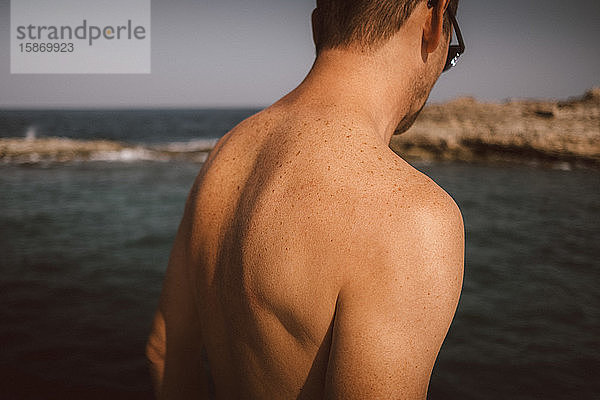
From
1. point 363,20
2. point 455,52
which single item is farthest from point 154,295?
point 363,20

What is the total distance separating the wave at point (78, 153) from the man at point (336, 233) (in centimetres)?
2066

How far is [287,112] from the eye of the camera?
1.08 m

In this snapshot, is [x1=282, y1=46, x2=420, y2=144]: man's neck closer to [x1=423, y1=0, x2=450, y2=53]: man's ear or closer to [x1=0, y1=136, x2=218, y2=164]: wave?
[x1=423, y1=0, x2=450, y2=53]: man's ear

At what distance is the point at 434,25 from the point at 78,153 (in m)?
23.2

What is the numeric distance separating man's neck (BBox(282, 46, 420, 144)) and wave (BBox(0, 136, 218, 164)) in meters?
20.8

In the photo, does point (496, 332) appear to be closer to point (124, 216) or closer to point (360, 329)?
point (360, 329)

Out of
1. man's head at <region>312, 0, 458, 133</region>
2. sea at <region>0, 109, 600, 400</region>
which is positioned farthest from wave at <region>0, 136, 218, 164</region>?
man's head at <region>312, 0, 458, 133</region>

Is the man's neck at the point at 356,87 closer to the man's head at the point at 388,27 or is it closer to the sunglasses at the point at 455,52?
the man's head at the point at 388,27

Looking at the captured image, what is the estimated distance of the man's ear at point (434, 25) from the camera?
3.26ft

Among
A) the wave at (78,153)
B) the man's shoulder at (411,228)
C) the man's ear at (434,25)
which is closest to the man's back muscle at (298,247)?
the man's shoulder at (411,228)

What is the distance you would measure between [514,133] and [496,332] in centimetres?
→ 1798

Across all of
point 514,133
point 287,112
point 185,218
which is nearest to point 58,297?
point 185,218

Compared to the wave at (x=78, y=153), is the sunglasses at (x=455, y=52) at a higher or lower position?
higher

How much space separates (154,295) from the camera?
6355mm
